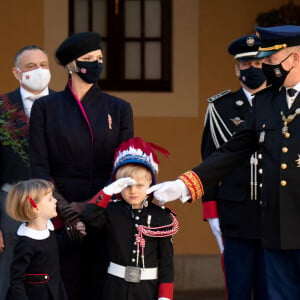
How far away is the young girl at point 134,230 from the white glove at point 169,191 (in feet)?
1.68

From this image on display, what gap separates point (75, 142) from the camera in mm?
6738

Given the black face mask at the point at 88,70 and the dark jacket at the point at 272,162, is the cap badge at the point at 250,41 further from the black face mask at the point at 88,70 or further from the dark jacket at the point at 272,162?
the dark jacket at the point at 272,162

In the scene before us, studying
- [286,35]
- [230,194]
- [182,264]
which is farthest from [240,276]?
[182,264]

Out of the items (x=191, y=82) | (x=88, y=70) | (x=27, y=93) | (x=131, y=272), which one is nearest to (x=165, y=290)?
(x=131, y=272)

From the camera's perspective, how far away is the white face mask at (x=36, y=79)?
24.3ft

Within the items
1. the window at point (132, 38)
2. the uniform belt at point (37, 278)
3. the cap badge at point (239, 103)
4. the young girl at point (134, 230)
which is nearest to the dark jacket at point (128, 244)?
the young girl at point (134, 230)

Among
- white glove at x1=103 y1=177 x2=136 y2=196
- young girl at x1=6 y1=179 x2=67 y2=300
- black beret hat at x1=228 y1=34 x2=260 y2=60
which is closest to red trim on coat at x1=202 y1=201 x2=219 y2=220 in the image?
black beret hat at x1=228 y1=34 x2=260 y2=60

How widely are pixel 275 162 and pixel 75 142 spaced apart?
1.22 metres

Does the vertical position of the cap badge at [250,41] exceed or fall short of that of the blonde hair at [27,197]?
it exceeds it

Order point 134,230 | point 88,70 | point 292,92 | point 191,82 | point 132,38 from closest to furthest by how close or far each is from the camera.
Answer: point 292,92
point 134,230
point 88,70
point 191,82
point 132,38

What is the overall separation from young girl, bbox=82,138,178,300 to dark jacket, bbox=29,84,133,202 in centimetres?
12

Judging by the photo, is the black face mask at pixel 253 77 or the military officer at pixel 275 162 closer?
the military officer at pixel 275 162

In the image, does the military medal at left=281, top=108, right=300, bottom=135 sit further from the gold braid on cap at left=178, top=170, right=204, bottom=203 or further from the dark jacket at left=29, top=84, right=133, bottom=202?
the dark jacket at left=29, top=84, right=133, bottom=202

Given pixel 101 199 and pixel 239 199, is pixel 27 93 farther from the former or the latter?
pixel 239 199
